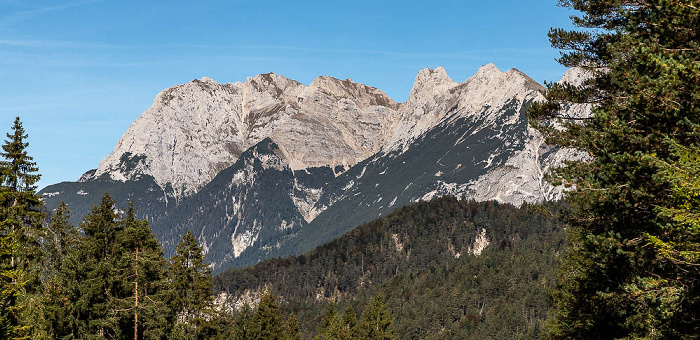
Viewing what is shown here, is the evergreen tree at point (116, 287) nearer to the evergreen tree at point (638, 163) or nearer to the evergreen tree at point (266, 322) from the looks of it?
the evergreen tree at point (638, 163)

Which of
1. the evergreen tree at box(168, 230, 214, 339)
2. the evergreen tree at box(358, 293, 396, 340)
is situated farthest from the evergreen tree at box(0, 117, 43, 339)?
the evergreen tree at box(358, 293, 396, 340)

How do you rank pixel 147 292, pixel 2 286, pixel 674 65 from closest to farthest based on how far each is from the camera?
pixel 674 65 < pixel 2 286 < pixel 147 292

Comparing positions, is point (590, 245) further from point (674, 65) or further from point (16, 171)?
point (16, 171)

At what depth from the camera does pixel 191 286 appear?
154 ft

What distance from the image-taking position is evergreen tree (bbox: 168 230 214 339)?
46.5 m

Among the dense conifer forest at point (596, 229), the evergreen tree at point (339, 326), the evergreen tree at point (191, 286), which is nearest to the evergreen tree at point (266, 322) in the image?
the evergreen tree at point (339, 326)

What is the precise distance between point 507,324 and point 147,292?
16306 centimetres

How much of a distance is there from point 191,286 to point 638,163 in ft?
113

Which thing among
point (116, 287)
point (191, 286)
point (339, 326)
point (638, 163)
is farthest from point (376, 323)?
point (638, 163)

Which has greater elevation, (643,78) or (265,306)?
(643,78)

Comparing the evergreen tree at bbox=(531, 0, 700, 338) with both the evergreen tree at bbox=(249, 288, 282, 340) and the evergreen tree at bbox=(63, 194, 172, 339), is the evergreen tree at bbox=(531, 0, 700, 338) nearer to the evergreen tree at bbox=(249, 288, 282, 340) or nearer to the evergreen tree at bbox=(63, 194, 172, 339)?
the evergreen tree at bbox=(63, 194, 172, 339)

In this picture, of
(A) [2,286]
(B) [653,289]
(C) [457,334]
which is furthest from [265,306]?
(C) [457,334]

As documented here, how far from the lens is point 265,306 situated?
68312mm

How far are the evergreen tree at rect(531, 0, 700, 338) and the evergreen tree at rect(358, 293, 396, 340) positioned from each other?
5287 centimetres
